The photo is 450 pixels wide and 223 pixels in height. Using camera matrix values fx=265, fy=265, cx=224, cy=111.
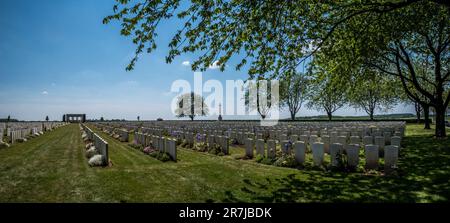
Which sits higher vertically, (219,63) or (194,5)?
(194,5)

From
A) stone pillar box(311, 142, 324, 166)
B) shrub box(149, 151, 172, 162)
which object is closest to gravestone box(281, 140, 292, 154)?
stone pillar box(311, 142, 324, 166)

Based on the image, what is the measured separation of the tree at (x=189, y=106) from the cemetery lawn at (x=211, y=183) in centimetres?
7155

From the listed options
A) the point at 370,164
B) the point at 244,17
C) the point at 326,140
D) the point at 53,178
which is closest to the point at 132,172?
the point at 53,178

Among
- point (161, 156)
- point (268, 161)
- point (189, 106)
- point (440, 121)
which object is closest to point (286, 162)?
point (268, 161)

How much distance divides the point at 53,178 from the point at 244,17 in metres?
6.95

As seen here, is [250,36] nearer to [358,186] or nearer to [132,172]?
[358,186]

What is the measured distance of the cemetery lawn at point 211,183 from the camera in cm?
577

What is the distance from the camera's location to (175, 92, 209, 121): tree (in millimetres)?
81312

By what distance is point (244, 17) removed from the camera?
→ 729 centimetres

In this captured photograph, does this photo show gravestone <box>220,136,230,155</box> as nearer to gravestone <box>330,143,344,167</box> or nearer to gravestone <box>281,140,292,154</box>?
gravestone <box>281,140,292,154</box>

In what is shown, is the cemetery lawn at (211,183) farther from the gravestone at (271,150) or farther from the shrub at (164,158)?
the gravestone at (271,150)

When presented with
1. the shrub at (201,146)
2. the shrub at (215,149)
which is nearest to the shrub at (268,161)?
the shrub at (215,149)

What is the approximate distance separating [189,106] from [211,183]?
75.6 meters

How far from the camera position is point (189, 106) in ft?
268
